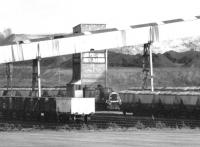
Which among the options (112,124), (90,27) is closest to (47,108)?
(112,124)

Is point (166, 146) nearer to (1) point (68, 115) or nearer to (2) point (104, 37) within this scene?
(1) point (68, 115)

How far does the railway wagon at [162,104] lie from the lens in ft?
127

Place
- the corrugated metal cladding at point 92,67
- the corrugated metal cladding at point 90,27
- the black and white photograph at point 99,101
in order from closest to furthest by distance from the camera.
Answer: the black and white photograph at point 99,101, the corrugated metal cladding at point 92,67, the corrugated metal cladding at point 90,27

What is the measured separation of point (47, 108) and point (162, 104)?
1079 centimetres

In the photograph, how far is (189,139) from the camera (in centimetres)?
2006

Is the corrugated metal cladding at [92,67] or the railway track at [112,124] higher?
the corrugated metal cladding at [92,67]

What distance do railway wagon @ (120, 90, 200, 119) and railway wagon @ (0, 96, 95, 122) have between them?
28.0 feet

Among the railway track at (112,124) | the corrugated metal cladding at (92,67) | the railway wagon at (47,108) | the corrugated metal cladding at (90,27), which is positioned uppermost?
the corrugated metal cladding at (90,27)

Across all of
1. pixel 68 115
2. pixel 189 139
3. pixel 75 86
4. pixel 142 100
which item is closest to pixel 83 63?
pixel 75 86

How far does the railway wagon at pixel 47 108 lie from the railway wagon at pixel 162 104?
8.53 m

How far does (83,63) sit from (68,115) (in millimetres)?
25353

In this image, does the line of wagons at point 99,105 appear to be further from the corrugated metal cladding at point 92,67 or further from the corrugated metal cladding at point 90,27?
the corrugated metal cladding at point 90,27

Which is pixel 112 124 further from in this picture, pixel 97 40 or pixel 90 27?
pixel 90 27

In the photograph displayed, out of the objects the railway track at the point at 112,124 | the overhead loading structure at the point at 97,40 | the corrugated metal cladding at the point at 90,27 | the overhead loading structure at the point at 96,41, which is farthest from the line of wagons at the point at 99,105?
the corrugated metal cladding at the point at 90,27
